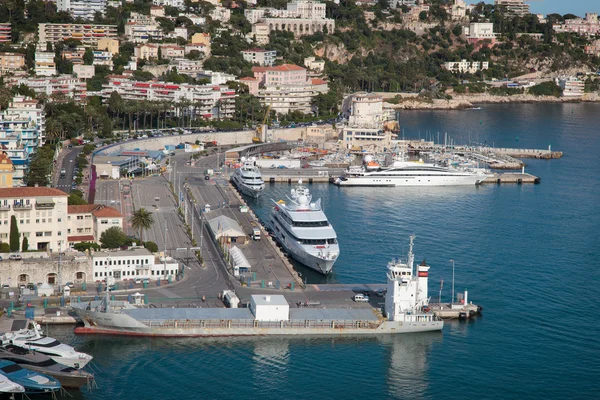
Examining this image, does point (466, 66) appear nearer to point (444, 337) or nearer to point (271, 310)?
point (444, 337)

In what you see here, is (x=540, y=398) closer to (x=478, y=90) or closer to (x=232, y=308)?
(x=232, y=308)

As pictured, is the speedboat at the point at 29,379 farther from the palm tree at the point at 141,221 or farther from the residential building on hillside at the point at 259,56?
the residential building on hillside at the point at 259,56

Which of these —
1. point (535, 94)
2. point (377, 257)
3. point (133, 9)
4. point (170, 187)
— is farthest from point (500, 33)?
point (377, 257)

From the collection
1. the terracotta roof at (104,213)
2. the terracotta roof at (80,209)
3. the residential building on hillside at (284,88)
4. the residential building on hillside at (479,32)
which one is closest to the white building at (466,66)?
the residential building on hillside at (479,32)

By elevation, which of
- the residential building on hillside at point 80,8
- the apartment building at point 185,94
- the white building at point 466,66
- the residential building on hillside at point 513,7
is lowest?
the apartment building at point 185,94

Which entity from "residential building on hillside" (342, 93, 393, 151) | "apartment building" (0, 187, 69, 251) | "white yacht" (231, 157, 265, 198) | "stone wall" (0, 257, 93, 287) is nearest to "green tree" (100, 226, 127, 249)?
"apartment building" (0, 187, 69, 251)

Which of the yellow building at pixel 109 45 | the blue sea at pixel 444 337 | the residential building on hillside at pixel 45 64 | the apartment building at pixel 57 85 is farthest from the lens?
the yellow building at pixel 109 45

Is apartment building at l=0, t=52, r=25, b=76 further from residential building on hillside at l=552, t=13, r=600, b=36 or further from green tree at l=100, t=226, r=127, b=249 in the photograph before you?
residential building on hillside at l=552, t=13, r=600, b=36
